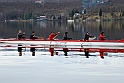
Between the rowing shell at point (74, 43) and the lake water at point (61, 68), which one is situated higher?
the rowing shell at point (74, 43)

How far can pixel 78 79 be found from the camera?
Result: 20.6 m

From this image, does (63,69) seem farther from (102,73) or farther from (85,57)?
(85,57)

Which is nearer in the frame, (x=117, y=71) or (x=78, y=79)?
(x=78, y=79)

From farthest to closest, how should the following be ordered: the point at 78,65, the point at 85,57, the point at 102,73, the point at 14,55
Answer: the point at 14,55 → the point at 85,57 → the point at 78,65 → the point at 102,73

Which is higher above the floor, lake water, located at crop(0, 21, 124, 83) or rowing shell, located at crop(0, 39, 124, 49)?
rowing shell, located at crop(0, 39, 124, 49)

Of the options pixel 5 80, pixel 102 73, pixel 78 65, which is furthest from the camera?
pixel 78 65

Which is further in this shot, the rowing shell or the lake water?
the rowing shell

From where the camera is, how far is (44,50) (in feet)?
117

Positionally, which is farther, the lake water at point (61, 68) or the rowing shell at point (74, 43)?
the rowing shell at point (74, 43)

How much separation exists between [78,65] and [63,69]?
1960 millimetres

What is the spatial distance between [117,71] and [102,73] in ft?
4.33

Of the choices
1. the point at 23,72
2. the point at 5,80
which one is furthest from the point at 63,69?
the point at 5,80

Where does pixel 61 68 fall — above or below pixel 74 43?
below

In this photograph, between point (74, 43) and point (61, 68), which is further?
point (74, 43)
